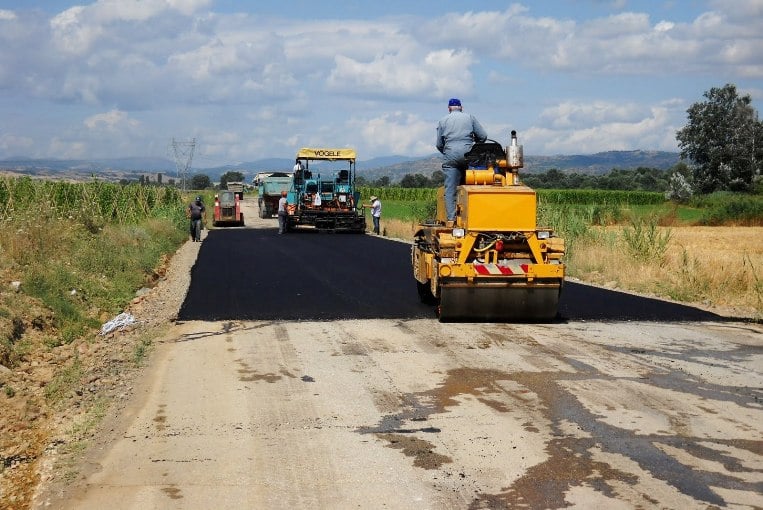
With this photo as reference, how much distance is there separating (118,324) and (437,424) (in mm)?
7220

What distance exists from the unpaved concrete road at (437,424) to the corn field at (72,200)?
1407 cm

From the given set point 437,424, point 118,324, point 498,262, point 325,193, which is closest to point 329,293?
point 118,324

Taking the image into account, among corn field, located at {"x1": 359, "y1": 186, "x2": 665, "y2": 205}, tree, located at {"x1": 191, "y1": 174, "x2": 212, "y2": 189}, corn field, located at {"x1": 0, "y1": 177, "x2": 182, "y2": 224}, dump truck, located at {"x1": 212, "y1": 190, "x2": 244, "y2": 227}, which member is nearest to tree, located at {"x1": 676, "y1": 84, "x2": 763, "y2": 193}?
corn field, located at {"x1": 359, "y1": 186, "x2": 665, "y2": 205}

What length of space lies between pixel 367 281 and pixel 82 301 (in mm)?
5182

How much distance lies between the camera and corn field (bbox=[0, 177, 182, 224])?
24.2 meters

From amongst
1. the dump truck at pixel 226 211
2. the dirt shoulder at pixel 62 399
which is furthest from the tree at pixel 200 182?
the dirt shoulder at pixel 62 399

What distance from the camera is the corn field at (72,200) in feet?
79.5

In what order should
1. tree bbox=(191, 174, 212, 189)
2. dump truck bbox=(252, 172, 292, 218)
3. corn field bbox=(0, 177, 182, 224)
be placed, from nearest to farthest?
corn field bbox=(0, 177, 182, 224) < dump truck bbox=(252, 172, 292, 218) < tree bbox=(191, 174, 212, 189)

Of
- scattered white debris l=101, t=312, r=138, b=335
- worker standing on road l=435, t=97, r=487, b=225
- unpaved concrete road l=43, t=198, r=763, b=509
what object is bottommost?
scattered white debris l=101, t=312, r=138, b=335

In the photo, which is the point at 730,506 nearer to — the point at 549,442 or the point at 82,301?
the point at 549,442

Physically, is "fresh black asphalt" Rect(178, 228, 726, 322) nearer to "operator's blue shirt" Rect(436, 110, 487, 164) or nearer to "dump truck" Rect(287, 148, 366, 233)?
"operator's blue shirt" Rect(436, 110, 487, 164)

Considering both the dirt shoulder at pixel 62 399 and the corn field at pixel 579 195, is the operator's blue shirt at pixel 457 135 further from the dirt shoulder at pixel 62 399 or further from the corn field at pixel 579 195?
the corn field at pixel 579 195

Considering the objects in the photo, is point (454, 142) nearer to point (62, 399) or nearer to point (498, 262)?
point (498, 262)

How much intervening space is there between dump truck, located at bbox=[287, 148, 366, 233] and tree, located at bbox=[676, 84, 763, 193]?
44748 mm
